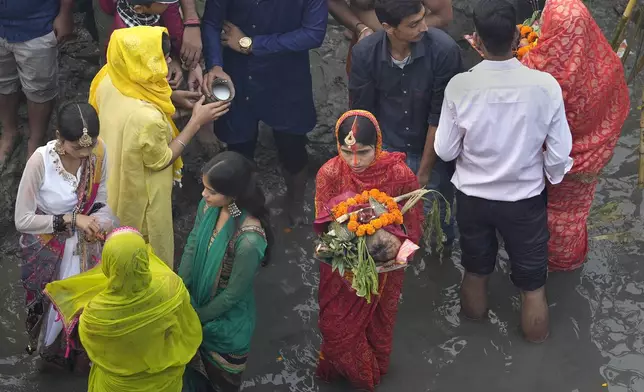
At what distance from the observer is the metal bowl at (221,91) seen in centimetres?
509

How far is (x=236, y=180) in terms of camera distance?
391cm

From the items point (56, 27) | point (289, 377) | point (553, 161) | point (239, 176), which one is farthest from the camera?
point (56, 27)

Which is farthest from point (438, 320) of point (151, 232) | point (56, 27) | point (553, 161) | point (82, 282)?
point (56, 27)

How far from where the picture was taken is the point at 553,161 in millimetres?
4473

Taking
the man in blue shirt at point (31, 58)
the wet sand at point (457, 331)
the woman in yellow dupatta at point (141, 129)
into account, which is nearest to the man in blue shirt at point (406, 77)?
the wet sand at point (457, 331)

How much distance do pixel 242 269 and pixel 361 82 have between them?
5.30ft

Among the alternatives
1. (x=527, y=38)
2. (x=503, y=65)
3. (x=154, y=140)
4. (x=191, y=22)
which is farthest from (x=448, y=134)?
(x=191, y=22)

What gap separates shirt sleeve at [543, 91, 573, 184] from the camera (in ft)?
14.3

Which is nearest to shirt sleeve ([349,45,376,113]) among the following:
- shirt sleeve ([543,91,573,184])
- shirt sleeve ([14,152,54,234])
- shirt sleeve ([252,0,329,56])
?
shirt sleeve ([252,0,329,56])

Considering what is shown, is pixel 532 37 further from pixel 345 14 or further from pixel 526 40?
pixel 345 14

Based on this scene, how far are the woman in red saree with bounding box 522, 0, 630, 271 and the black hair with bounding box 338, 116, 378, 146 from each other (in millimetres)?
1144

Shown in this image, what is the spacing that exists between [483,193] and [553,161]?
1.40 ft

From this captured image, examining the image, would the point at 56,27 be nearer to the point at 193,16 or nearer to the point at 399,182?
the point at 193,16

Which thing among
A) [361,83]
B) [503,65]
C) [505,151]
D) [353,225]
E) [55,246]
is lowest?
[55,246]
